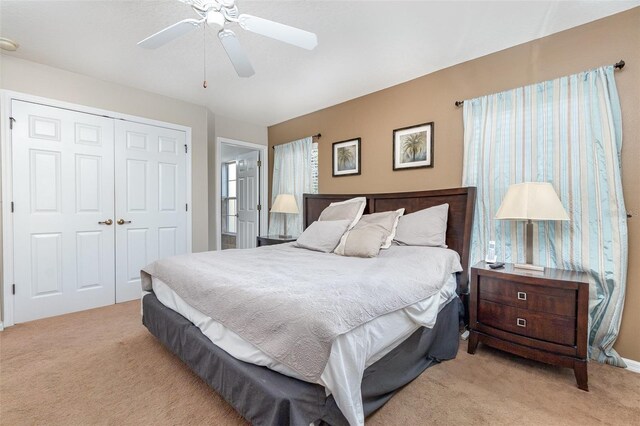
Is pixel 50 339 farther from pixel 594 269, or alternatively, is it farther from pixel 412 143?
pixel 594 269

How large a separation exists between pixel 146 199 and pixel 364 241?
2806 mm

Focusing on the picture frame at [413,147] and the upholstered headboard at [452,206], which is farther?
the picture frame at [413,147]

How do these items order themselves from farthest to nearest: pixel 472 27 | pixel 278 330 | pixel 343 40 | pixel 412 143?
1. pixel 412 143
2. pixel 343 40
3. pixel 472 27
4. pixel 278 330

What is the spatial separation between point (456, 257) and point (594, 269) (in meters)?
0.91

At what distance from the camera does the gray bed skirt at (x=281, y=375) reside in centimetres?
117

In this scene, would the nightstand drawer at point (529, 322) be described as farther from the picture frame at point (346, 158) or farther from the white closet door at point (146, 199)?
the white closet door at point (146, 199)

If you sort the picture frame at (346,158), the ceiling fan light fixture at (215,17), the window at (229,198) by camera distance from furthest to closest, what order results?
the window at (229,198)
the picture frame at (346,158)
the ceiling fan light fixture at (215,17)

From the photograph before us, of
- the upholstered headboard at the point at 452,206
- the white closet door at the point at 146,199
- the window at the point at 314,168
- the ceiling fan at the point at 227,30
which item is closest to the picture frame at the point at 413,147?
the upholstered headboard at the point at 452,206

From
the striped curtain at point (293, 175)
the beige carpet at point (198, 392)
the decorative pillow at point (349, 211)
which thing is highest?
the striped curtain at point (293, 175)

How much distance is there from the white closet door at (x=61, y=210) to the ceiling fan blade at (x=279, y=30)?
8.22 feet

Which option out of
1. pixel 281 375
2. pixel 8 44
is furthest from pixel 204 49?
pixel 281 375

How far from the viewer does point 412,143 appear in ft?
10.4

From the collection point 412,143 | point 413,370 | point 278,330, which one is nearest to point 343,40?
point 412,143

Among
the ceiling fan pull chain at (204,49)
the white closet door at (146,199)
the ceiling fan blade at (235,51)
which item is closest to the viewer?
the ceiling fan blade at (235,51)
